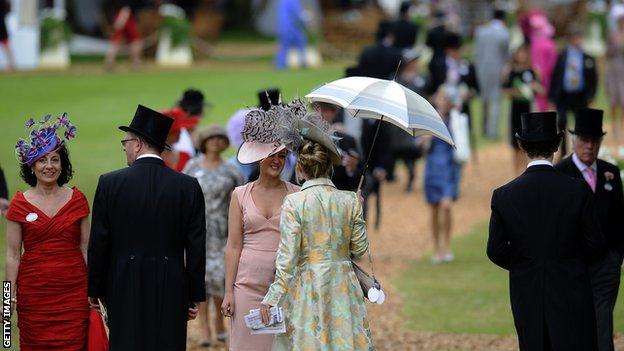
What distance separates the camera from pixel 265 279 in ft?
25.3

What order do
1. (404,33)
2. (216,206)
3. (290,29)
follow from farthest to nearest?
(290,29) < (404,33) < (216,206)

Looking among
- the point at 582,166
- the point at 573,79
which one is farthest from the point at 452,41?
the point at 582,166

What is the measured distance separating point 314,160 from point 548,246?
4.60ft

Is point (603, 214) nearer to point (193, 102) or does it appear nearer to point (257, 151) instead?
point (257, 151)

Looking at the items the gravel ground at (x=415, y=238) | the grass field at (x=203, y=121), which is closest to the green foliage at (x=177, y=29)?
the grass field at (x=203, y=121)

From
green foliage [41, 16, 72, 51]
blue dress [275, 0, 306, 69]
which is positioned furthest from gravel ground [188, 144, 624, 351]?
green foliage [41, 16, 72, 51]

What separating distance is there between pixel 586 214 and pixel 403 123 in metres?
1.14

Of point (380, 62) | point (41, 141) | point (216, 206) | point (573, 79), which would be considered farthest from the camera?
point (573, 79)

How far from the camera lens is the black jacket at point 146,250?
24.7ft

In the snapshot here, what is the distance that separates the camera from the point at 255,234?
7770 millimetres

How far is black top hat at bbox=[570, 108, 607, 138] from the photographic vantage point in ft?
29.1

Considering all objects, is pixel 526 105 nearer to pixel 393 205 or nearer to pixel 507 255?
pixel 393 205

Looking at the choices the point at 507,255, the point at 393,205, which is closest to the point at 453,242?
the point at 393,205

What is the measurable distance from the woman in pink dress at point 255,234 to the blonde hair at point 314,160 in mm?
407
